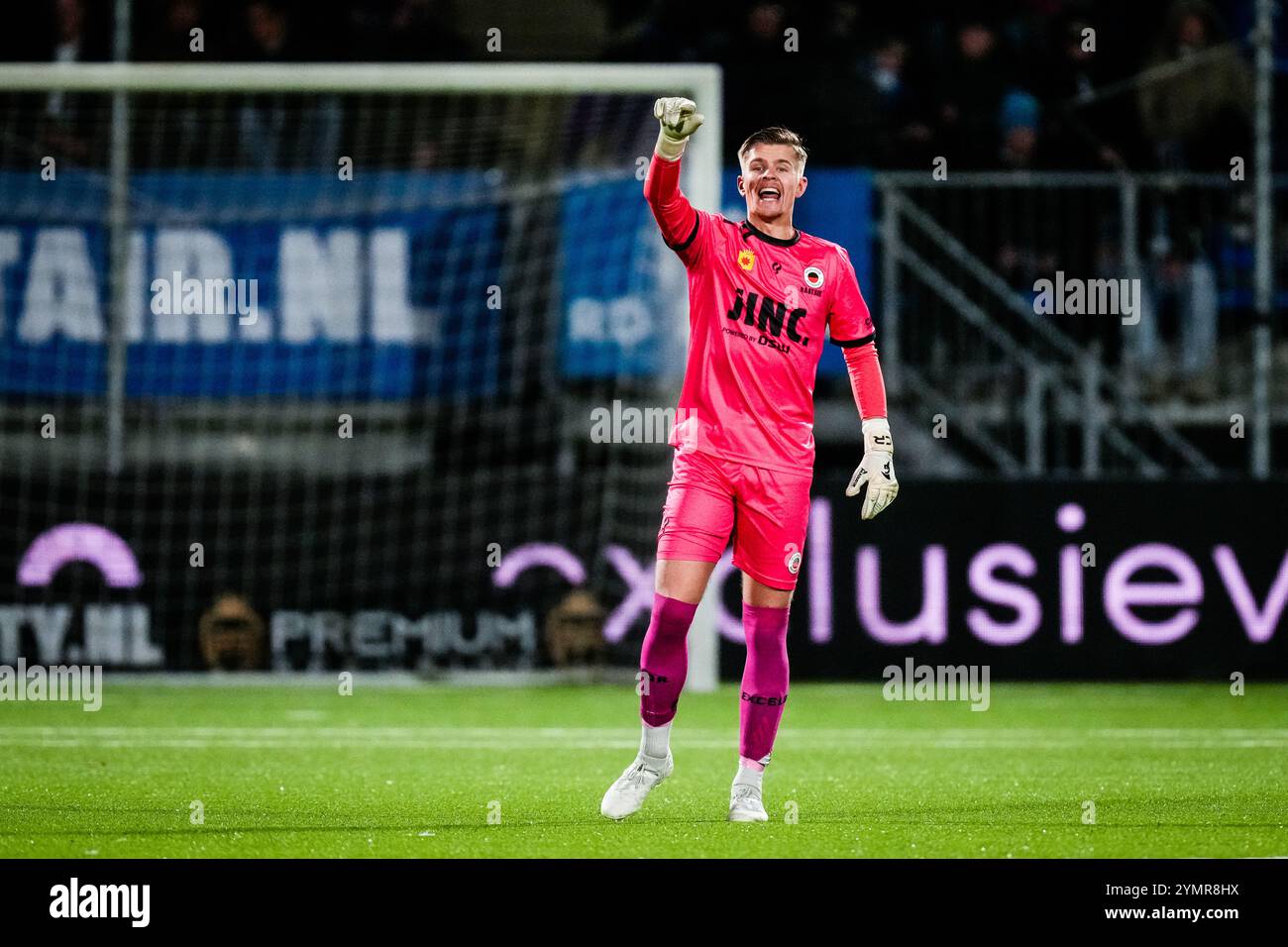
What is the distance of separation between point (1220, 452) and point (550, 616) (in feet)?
14.0

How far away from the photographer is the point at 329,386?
12039 mm

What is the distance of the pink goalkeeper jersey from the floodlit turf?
3.69 feet

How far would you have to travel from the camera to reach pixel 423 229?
12.1 meters

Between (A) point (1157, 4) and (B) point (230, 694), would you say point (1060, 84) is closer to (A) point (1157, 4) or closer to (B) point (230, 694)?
(A) point (1157, 4)

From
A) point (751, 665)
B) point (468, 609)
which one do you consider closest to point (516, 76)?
point (468, 609)

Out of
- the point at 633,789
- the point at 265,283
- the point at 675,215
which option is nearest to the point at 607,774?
→ the point at 633,789

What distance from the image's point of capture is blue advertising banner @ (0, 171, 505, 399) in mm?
11711

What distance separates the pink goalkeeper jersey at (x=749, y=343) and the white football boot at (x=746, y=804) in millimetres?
947

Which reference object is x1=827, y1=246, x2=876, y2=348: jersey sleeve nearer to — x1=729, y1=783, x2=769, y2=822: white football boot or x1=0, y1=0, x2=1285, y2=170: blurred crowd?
x1=729, y1=783, x2=769, y2=822: white football boot

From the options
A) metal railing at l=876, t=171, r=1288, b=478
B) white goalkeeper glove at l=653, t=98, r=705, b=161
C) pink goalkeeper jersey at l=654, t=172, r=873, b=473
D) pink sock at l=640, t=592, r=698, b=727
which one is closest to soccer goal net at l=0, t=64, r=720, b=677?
metal railing at l=876, t=171, r=1288, b=478

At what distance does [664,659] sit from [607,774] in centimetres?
138

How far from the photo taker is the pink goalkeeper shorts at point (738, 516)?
6.09 metres

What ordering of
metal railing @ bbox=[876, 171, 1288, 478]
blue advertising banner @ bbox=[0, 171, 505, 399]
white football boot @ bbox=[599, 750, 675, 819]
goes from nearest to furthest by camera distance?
white football boot @ bbox=[599, 750, 675, 819] → blue advertising banner @ bbox=[0, 171, 505, 399] → metal railing @ bbox=[876, 171, 1288, 478]

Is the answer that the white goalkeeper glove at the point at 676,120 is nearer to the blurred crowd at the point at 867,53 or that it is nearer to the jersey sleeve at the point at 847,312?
the jersey sleeve at the point at 847,312
